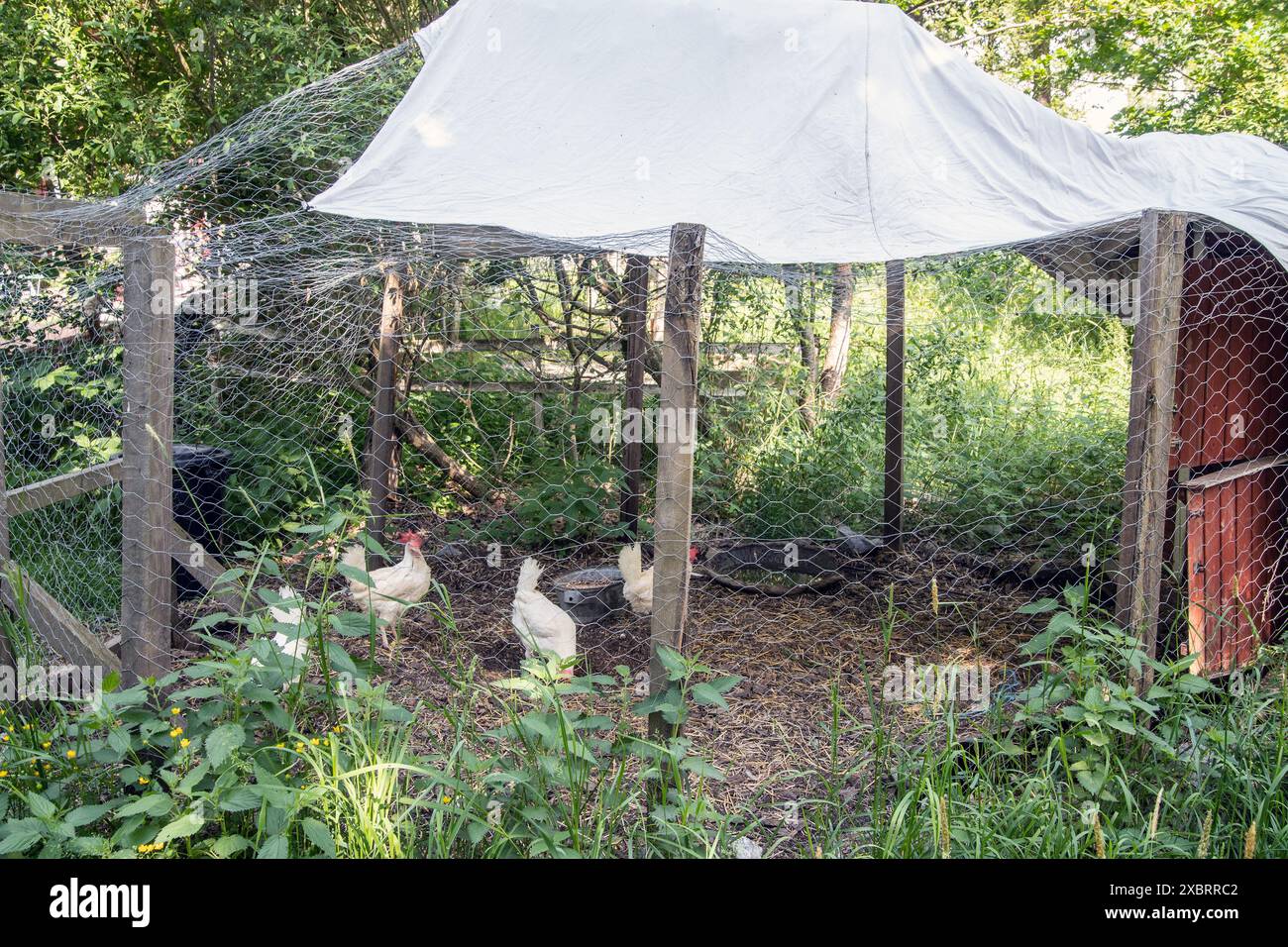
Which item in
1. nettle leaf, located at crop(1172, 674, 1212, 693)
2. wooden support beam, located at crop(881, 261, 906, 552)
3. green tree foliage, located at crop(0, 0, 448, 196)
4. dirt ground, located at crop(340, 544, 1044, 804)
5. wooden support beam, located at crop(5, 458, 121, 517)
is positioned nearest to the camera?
nettle leaf, located at crop(1172, 674, 1212, 693)

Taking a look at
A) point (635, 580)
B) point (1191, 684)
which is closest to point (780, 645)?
point (635, 580)

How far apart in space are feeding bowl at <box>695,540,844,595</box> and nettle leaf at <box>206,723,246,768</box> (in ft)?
9.66

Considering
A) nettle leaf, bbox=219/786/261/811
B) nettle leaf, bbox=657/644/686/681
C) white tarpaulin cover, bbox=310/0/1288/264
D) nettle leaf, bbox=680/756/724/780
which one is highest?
white tarpaulin cover, bbox=310/0/1288/264

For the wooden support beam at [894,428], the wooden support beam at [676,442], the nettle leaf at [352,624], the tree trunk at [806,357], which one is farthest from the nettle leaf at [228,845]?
the tree trunk at [806,357]

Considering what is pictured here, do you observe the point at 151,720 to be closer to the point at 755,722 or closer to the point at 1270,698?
the point at 755,722

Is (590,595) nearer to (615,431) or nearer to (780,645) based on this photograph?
(780,645)

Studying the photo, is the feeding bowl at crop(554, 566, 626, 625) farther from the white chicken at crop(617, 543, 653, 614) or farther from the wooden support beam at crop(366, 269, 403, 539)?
the wooden support beam at crop(366, 269, 403, 539)

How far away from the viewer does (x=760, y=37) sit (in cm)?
370

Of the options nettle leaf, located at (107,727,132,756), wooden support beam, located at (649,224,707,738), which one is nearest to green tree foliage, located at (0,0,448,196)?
wooden support beam, located at (649,224,707,738)

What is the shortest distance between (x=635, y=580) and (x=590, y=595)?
0.21 metres

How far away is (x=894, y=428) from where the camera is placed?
492cm

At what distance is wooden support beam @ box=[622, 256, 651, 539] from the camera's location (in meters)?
4.54

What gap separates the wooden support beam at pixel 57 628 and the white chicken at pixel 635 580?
A: 199 cm

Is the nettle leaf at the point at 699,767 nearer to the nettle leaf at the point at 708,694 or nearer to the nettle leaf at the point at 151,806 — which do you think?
the nettle leaf at the point at 708,694
